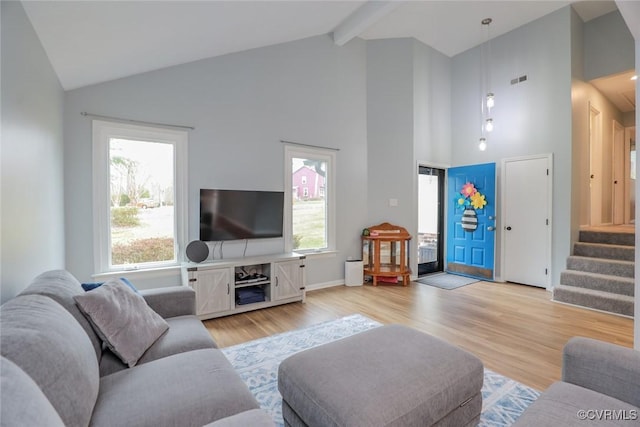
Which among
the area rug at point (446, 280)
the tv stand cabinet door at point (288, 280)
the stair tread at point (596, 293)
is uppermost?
the tv stand cabinet door at point (288, 280)

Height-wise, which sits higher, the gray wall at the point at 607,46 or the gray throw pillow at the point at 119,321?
the gray wall at the point at 607,46

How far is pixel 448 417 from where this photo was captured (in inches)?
56.9

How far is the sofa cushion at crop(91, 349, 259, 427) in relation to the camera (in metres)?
1.13

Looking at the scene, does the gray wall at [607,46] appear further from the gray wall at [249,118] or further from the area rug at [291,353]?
the area rug at [291,353]

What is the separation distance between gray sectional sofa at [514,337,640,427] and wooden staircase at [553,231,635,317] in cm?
309

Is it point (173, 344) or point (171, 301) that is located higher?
point (171, 301)

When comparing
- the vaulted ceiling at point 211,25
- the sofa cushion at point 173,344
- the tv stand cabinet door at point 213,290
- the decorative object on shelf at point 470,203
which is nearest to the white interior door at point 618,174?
the vaulted ceiling at point 211,25

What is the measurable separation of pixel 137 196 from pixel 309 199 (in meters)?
2.27

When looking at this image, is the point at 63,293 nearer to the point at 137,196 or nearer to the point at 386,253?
the point at 137,196

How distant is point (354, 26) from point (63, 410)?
15.3 feet

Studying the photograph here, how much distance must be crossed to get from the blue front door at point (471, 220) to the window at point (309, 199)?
2.55m

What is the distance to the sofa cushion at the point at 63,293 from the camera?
1.44 meters

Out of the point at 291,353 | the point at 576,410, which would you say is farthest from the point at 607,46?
the point at 291,353

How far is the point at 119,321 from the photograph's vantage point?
161cm
